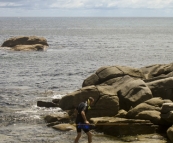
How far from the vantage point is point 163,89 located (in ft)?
83.8

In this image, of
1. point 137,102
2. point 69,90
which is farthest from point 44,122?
point 69,90

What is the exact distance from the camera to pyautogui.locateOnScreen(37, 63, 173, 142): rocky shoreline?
21.1 metres

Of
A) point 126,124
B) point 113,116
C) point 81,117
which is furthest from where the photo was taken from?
point 113,116

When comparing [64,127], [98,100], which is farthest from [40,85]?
[64,127]

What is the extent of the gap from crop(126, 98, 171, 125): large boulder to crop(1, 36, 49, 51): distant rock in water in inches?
1922

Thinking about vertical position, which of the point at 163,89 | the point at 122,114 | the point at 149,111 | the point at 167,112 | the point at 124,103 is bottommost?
the point at 122,114

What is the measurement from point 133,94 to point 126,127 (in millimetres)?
3820

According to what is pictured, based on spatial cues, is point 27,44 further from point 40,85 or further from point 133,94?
point 133,94

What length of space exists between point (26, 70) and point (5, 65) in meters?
5.67

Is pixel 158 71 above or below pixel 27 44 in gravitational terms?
above

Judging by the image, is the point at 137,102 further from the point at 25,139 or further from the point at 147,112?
the point at 25,139

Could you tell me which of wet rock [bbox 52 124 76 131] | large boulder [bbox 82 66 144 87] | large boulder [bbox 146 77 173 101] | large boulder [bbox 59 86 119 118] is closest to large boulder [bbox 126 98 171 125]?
→ large boulder [bbox 59 86 119 118]

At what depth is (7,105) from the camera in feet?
96.7

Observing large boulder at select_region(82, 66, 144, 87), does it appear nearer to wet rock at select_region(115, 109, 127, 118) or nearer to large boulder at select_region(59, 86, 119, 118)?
large boulder at select_region(59, 86, 119, 118)
